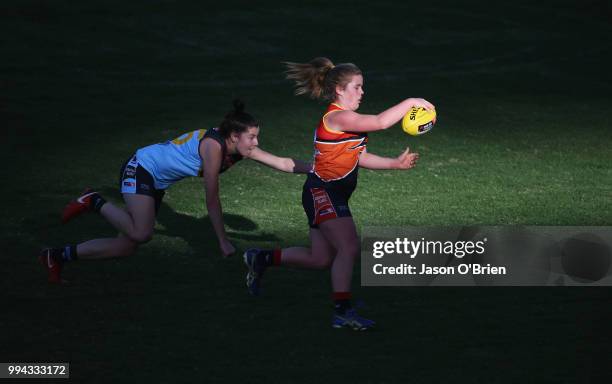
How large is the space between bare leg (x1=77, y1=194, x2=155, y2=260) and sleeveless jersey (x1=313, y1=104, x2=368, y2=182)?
5.86 ft

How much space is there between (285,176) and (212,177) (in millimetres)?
5954

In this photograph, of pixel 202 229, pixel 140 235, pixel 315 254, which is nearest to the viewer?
pixel 315 254

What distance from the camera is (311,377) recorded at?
8398mm

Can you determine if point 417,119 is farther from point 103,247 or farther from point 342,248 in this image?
point 103,247

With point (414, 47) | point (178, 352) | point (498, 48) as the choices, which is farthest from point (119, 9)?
point (178, 352)

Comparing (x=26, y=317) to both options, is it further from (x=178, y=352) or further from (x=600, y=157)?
(x=600, y=157)

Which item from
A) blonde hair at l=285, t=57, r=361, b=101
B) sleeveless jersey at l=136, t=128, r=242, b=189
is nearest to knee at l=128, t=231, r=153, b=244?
sleeveless jersey at l=136, t=128, r=242, b=189

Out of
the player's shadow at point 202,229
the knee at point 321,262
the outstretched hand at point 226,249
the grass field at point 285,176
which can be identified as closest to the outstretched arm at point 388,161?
the knee at point 321,262

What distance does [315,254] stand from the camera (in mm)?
10031

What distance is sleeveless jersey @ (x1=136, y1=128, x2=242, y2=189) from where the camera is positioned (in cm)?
1055

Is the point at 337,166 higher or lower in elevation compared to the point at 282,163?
lower

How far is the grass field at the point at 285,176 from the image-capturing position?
8992mm

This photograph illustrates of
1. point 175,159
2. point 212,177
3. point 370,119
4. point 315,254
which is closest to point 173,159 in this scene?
point 175,159

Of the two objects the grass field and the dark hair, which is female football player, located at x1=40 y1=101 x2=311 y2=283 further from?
the grass field
